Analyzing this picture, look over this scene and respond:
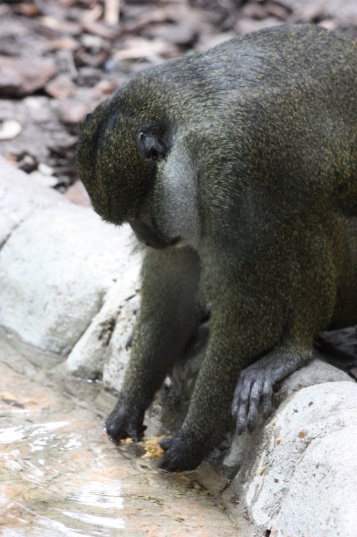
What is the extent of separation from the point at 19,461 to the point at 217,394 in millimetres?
1008

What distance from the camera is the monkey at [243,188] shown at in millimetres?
4512

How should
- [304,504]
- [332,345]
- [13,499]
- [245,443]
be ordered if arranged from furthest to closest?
[332,345], [245,443], [13,499], [304,504]

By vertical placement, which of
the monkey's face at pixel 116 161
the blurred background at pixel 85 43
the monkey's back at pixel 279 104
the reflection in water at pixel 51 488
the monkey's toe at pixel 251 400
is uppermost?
A: the monkey's back at pixel 279 104

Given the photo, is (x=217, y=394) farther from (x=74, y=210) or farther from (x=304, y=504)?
(x=74, y=210)

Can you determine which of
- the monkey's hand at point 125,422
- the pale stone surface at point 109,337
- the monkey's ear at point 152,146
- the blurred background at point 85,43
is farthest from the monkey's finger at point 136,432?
the blurred background at point 85,43

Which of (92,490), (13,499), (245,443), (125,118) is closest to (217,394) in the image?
(245,443)

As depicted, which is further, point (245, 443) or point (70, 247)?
point (70, 247)

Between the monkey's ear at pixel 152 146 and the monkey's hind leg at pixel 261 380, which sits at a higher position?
the monkey's ear at pixel 152 146

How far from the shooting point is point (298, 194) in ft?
15.3

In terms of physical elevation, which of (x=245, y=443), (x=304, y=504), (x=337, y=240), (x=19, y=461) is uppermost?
(x=337, y=240)

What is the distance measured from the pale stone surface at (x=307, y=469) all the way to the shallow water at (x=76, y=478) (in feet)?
0.71

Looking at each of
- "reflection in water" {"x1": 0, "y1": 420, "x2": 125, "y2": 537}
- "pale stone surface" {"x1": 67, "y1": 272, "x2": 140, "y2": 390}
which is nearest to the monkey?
"reflection in water" {"x1": 0, "y1": 420, "x2": 125, "y2": 537}

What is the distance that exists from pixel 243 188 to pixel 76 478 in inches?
61.9

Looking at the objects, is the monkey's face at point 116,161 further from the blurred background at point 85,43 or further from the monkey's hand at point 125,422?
the blurred background at point 85,43
